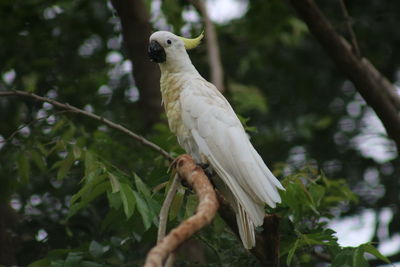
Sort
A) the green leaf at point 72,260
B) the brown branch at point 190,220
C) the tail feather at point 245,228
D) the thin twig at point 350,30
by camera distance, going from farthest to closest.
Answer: the thin twig at point 350,30
the green leaf at point 72,260
the tail feather at point 245,228
the brown branch at point 190,220

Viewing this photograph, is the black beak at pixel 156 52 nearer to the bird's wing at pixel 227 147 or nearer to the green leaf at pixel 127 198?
the bird's wing at pixel 227 147

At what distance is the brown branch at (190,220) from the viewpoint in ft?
5.42

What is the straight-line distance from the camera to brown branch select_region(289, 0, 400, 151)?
401cm

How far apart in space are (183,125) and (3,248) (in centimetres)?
149

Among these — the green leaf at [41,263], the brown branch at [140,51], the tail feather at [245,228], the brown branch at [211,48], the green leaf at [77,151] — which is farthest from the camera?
the brown branch at [140,51]

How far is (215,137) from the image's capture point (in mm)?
3279

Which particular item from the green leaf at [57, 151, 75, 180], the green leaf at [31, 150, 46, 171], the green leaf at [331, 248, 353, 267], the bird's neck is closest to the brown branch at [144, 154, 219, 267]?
the green leaf at [331, 248, 353, 267]

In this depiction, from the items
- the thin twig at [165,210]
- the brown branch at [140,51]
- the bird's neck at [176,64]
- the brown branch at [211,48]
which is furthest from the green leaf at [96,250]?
the brown branch at [140,51]

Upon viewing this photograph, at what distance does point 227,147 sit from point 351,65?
131 centimetres

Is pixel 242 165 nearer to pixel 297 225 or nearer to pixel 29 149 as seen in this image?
pixel 297 225

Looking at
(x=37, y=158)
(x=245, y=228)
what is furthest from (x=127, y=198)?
(x=37, y=158)

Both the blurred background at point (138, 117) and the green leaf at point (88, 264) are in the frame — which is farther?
the blurred background at point (138, 117)

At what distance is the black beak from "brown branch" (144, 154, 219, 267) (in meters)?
1.24

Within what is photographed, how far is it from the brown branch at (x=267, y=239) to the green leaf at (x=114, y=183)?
0.48m
